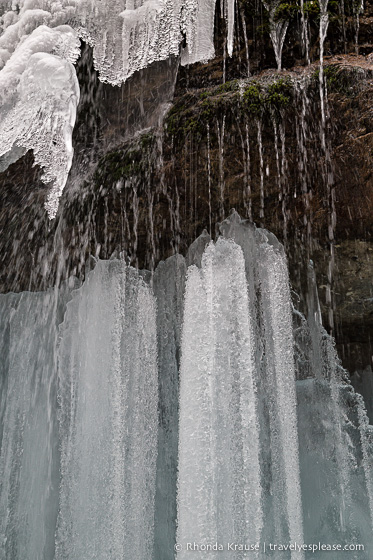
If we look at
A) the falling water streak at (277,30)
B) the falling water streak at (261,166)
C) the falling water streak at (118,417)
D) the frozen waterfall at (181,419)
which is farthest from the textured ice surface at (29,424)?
the falling water streak at (277,30)

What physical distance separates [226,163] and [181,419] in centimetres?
228

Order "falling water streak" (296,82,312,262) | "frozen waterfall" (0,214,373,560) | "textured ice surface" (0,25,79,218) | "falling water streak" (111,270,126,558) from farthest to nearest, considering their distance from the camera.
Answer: "falling water streak" (296,82,312,262) < "falling water streak" (111,270,126,558) < "frozen waterfall" (0,214,373,560) < "textured ice surface" (0,25,79,218)

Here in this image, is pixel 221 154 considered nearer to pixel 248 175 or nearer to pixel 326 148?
pixel 248 175

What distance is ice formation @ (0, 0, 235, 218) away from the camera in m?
3.59

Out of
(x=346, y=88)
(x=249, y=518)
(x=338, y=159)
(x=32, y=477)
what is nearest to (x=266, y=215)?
(x=338, y=159)

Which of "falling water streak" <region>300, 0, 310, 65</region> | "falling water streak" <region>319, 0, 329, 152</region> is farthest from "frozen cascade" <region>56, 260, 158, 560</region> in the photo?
"falling water streak" <region>300, 0, 310, 65</region>

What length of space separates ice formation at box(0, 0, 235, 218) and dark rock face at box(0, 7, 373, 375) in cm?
58

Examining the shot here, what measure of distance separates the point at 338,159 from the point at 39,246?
3.22 m

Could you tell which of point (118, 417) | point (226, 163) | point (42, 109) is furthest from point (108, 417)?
point (42, 109)

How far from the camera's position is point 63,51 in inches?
149

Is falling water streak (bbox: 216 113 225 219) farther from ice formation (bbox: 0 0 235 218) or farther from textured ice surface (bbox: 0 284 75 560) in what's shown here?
textured ice surface (bbox: 0 284 75 560)

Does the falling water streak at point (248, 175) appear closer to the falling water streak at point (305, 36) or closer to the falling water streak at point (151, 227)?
the falling water streak at point (305, 36)

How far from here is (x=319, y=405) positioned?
20.4ft

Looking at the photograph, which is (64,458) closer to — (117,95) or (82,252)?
(82,252)
